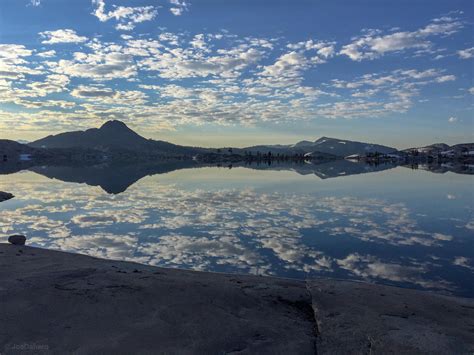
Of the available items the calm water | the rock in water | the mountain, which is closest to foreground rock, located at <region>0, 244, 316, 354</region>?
the calm water

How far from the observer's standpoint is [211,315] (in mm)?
10633

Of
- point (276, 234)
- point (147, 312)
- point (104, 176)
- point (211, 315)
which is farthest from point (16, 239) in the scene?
point (104, 176)

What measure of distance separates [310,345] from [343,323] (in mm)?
1833

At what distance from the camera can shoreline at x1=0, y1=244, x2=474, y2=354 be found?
29.2 feet

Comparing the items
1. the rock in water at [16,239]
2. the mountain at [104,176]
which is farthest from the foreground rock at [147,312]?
the mountain at [104,176]

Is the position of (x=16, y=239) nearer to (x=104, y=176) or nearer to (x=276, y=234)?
(x=276, y=234)

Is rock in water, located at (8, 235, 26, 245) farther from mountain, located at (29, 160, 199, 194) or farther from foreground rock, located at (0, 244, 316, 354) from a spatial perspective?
mountain, located at (29, 160, 199, 194)

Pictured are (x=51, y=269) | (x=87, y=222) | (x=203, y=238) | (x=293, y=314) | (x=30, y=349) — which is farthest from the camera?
(x=87, y=222)

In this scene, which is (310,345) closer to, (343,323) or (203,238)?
(343,323)

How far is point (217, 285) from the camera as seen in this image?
13391 millimetres

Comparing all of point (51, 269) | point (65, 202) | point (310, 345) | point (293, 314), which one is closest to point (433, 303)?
point (293, 314)

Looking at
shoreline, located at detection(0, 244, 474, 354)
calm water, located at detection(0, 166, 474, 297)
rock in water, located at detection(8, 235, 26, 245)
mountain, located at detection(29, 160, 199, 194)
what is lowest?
mountain, located at detection(29, 160, 199, 194)

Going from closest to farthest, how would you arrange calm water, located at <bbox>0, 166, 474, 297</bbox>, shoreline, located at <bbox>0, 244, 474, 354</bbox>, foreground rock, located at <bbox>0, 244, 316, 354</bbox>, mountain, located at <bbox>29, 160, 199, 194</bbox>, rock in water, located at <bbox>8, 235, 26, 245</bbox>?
foreground rock, located at <bbox>0, 244, 316, 354</bbox>, shoreline, located at <bbox>0, 244, 474, 354</bbox>, calm water, located at <bbox>0, 166, 474, 297</bbox>, rock in water, located at <bbox>8, 235, 26, 245</bbox>, mountain, located at <bbox>29, 160, 199, 194</bbox>

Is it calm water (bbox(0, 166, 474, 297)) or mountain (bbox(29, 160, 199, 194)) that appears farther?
mountain (bbox(29, 160, 199, 194))
